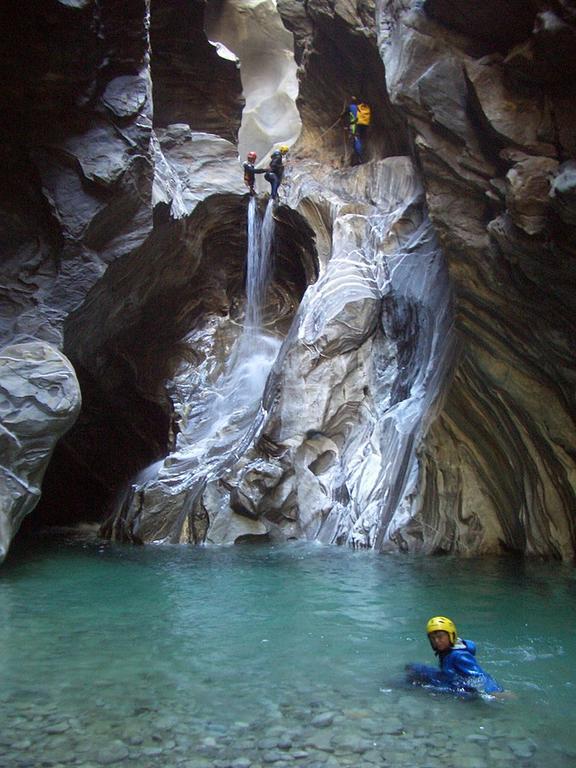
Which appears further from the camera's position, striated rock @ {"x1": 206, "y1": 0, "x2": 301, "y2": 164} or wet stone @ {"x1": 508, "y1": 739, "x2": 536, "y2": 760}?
striated rock @ {"x1": 206, "y1": 0, "x2": 301, "y2": 164}

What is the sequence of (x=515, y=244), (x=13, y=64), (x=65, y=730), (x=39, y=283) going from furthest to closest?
1. (x=39, y=283)
2. (x=13, y=64)
3. (x=515, y=244)
4. (x=65, y=730)

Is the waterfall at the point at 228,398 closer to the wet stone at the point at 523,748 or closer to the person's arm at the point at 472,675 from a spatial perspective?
the person's arm at the point at 472,675

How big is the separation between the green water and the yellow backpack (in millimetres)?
11750

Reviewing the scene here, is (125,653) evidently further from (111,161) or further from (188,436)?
(188,436)

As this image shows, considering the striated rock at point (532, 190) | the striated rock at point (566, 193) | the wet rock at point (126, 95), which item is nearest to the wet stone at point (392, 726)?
the striated rock at point (566, 193)

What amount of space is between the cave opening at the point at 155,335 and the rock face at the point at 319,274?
2.6 inches

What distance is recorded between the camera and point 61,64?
37.9 ft

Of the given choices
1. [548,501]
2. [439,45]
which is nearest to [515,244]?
[439,45]

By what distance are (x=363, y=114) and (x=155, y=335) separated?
23.0 feet

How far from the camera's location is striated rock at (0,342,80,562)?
10258 millimetres

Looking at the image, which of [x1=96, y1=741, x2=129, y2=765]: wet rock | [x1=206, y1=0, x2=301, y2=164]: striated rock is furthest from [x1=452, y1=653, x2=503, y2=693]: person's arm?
[x1=206, y1=0, x2=301, y2=164]: striated rock

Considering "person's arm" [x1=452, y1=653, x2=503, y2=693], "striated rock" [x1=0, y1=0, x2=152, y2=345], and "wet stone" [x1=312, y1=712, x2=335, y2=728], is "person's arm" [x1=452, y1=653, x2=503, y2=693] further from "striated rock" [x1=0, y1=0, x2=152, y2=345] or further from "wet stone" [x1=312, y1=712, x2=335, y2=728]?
"striated rock" [x1=0, y1=0, x2=152, y2=345]

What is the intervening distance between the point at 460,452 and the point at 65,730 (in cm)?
818

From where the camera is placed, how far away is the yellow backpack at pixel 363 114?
18.6 m
